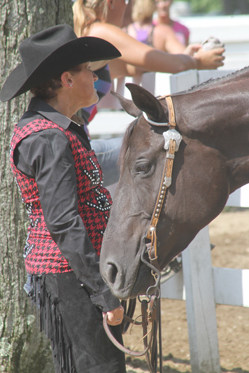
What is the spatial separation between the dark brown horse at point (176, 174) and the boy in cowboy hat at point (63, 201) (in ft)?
0.43

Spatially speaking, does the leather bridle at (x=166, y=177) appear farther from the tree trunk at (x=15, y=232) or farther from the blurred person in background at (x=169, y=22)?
the blurred person in background at (x=169, y=22)

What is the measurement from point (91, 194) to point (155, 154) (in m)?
0.37

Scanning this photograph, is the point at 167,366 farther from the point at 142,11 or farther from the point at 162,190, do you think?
the point at 142,11

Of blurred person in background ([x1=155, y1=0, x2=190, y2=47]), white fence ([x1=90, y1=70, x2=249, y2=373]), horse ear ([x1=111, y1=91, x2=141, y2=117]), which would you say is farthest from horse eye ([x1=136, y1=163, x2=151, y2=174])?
blurred person in background ([x1=155, y1=0, x2=190, y2=47])

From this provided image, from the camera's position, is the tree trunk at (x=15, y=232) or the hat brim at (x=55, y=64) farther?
the tree trunk at (x=15, y=232)

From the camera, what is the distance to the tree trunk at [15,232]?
2.61m

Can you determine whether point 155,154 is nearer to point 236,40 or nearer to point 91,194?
point 91,194

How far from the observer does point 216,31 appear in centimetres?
809

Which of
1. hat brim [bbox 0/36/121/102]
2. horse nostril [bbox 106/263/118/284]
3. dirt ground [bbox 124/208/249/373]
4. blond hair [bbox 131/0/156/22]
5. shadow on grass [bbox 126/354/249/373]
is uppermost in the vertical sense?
blond hair [bbox 131/0/156/22]

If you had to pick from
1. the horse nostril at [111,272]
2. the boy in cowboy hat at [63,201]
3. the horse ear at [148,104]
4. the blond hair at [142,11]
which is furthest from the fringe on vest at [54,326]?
the blond hair at [142,11]

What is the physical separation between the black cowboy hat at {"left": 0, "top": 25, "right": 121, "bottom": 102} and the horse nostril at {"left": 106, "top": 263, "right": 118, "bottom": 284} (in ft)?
2.82

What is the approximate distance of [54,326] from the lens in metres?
2.01

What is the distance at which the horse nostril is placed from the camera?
1829 mm

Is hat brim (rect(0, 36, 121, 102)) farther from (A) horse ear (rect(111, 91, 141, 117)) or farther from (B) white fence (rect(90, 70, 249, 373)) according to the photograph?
(B) white fence (rect(90, 70, 249, 373))
